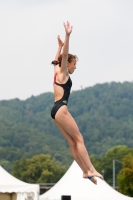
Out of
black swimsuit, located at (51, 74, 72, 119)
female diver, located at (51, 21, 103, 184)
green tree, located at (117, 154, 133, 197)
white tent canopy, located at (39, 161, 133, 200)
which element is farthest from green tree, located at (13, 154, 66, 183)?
black swimsuit, located at (51, 74, 72, 119)

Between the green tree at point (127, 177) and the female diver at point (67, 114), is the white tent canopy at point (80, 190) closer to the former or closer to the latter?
the female diver at point (67, 114)

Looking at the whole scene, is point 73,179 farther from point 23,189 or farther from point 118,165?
point 118,165

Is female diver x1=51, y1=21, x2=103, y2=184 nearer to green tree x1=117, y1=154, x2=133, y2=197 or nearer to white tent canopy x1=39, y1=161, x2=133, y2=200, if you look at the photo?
white tent canopy x1=39, y1=161, x2=133, y2=200

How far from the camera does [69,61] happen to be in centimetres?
1504

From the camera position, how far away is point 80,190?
3862 cm

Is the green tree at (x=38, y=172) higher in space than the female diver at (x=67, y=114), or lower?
higher

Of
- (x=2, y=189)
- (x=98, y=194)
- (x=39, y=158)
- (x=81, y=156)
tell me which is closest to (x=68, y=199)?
(x=81, y=156)

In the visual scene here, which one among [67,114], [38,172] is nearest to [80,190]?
[67,114]

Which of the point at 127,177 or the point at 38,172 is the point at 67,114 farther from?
the point at 38,172

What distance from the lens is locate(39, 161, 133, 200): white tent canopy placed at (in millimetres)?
38094

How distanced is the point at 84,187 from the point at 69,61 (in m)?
24.0

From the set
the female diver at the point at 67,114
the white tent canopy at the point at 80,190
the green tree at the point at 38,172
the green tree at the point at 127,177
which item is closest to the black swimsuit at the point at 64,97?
the female diver at the point at 67,114

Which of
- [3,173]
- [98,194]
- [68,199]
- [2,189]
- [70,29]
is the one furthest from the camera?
[98,194]

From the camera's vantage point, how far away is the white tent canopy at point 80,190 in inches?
1500
